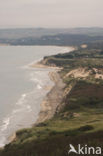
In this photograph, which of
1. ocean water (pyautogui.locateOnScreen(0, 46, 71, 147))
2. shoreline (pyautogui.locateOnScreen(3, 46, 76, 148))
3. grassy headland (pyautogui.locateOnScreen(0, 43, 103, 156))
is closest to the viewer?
grassy headland (pyautogui.locateOnScreen(0, 43, 103, 156))

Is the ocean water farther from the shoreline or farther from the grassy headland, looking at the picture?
the grassy headland

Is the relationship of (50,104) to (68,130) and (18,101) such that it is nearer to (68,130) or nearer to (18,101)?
(18,101)

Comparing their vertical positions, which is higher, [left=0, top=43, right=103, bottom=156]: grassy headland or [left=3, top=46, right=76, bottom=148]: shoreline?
[left=0, top=43, right=103, bottom=156]: grassy headland

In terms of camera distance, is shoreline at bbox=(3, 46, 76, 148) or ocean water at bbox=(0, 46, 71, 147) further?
shoreline at bbox=(3, 46, 76, 148)

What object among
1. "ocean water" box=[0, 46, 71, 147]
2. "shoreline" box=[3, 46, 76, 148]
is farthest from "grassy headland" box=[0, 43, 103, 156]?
"ocean water" box=[0, 46, 71, 147]

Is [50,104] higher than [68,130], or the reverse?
[68,130]

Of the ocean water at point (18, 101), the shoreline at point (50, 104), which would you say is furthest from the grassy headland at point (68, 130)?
the ocean water at point (18, 101)

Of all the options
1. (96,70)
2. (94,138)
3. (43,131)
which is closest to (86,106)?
(43,131)

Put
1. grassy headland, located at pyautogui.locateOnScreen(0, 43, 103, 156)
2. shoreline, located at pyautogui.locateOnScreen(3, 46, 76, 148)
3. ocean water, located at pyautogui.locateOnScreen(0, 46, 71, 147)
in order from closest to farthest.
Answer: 1. grassy headland, located at pyautogui.locateOnScreen(0, 43, 103, 156)
2. ocean water, located at pyautogui.locateOnScreen(0, 46, 71, 147)
3. shoreline, located at pyautogui.locateOnScreen(3, 46, 76, 148)

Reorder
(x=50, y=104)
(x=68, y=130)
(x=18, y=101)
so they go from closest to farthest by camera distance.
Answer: (x=68, y=130)
(x=50, y=104)
(x=18, y=101)

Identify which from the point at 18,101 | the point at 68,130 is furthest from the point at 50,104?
the point at 68,130

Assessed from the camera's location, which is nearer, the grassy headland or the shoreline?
the grassy headland
